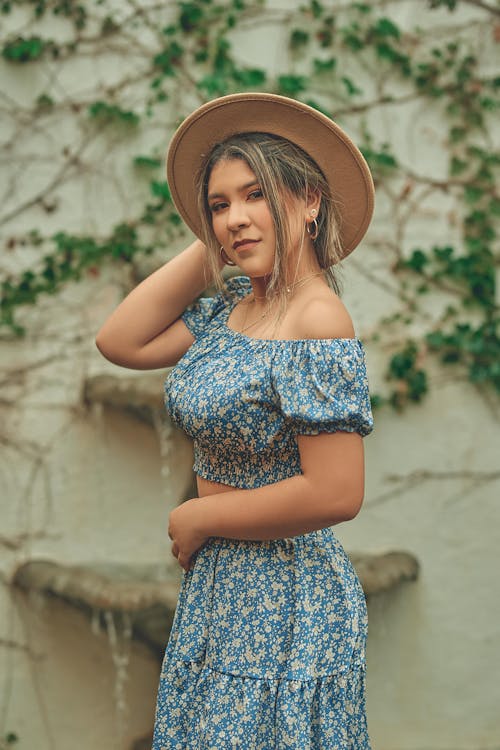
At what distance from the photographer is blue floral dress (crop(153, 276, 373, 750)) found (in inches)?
59.1

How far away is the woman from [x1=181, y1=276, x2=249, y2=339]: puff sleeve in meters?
0.14

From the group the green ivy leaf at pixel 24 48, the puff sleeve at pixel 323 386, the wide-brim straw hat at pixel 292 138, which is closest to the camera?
the puff sleeve at pixel 323 386

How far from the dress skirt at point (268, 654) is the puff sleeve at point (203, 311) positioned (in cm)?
43

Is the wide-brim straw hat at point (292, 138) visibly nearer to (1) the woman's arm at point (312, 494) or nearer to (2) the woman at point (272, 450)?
(2) the woman at point (272, 450)

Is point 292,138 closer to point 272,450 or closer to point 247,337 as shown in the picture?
point 247,337

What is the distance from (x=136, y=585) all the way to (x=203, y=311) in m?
1.31

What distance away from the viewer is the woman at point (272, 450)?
150 centimetres

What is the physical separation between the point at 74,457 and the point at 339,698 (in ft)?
6.42

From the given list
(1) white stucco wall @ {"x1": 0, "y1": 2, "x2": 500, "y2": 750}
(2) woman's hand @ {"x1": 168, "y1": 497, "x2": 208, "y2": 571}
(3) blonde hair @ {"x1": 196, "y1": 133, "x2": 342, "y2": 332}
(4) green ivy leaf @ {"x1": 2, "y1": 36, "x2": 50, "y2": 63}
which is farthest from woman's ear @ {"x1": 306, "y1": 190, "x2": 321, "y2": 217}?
(4) green ivy leaf @ {"x1": 2, "y1": 36, "x2": 50, "y2": 63}

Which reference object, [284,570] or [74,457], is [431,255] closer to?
[74,457]

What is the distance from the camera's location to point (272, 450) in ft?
5.18

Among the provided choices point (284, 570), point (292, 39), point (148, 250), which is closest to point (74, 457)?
point (148, 250)

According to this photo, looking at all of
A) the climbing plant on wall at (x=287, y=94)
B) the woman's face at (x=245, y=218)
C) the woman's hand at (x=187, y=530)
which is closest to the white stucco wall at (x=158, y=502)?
the climbing plant on wall at (x=287, y=94)

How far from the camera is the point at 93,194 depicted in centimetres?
337
